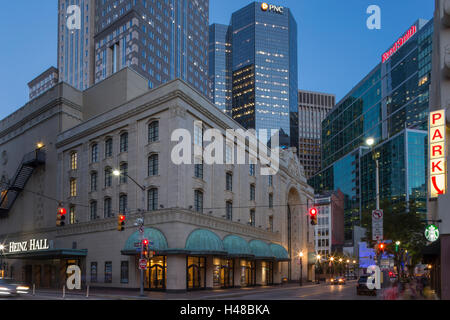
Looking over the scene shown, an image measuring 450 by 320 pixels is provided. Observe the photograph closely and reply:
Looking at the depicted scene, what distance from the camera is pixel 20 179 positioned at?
2405 inches

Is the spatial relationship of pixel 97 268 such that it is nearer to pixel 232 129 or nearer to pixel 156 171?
pixel 156 171

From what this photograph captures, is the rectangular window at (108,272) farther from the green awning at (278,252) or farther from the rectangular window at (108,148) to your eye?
the green awning at (278,252)

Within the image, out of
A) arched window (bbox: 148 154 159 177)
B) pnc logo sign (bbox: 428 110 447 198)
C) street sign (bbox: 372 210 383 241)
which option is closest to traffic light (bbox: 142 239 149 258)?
arched window (bbox: 148 154 159 177)

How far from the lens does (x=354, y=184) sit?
6452 inches

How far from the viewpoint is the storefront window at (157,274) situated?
41875mm

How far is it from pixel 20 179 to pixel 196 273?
31.6 m

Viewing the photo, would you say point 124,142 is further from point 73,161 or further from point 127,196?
point 73,161

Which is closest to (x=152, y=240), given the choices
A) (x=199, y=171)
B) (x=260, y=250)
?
(x=199, y=171)

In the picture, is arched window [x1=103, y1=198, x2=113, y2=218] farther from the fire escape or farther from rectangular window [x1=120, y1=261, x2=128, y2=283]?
the fire escape

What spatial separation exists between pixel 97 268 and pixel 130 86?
71.2ft

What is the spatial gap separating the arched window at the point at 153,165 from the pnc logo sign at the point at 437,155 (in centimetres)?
2621

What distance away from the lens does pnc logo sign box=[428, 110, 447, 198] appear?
24.9 meters

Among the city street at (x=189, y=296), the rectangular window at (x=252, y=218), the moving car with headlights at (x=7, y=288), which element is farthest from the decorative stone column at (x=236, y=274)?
the moving car with headlights at (x=7, y=288)

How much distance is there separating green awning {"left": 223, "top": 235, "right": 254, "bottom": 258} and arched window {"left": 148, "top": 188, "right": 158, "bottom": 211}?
8.82 meters
